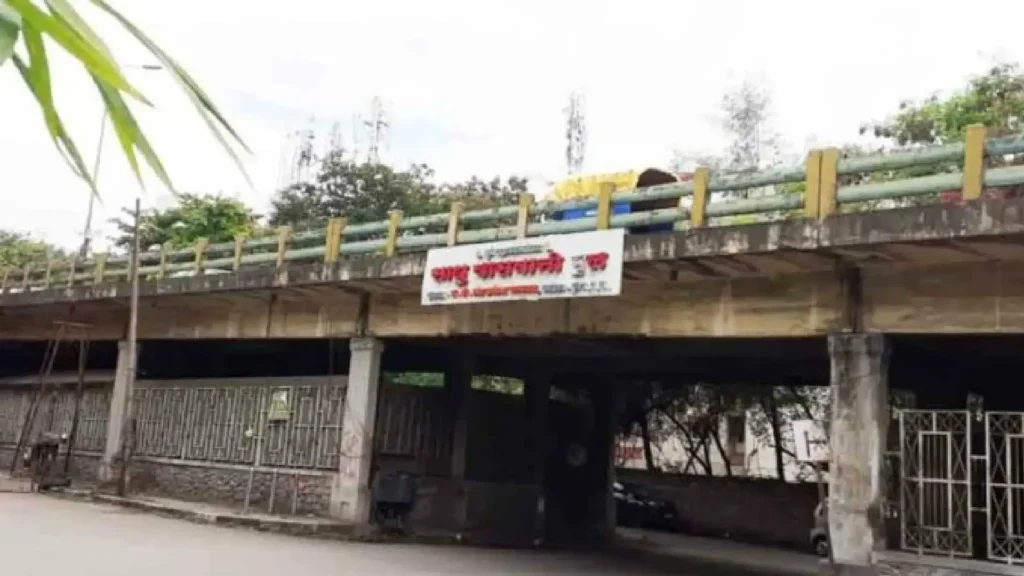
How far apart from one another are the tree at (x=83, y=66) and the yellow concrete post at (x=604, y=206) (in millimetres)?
10428

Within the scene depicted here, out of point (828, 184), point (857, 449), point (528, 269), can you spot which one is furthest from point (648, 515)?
point (828, 184)

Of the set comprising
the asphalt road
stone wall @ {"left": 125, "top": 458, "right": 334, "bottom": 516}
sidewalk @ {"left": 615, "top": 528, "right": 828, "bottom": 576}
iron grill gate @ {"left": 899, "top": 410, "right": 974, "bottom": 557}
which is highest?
iron grill gate @ {"left": 899, "top": 410, "right": 974, "bottom": 557}

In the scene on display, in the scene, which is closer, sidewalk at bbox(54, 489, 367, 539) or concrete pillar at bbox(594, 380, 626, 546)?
sidewalk at bbox(54, 489, 367, 539)

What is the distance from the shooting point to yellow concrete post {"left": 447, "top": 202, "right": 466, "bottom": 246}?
13648mm

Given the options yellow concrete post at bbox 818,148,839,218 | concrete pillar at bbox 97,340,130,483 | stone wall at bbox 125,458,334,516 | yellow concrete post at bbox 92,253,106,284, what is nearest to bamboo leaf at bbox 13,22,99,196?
yellow concrete post at bbox 818,148,839,218

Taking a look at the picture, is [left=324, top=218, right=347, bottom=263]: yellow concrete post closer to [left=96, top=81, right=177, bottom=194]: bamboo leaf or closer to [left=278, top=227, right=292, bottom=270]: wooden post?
[left=278, top=227, right=292, bottom=270]: wooden post

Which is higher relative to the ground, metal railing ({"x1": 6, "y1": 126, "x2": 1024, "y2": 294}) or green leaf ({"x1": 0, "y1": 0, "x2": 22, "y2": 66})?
metal railing ({"x1": 6, "y1": 126, "x2": 1024, "y2": 294})

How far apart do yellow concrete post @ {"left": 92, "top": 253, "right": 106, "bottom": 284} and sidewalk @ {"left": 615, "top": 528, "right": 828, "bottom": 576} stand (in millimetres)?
11856

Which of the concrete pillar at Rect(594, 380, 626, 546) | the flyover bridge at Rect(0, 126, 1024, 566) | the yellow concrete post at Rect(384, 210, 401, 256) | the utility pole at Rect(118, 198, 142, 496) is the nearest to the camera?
the flyover bridge at Rect(0, 126, 1024, 566)

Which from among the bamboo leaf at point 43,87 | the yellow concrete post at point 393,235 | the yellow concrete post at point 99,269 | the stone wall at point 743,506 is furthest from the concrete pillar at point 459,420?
the bamboo leaf at point 43,87

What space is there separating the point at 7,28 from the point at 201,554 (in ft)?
35.7

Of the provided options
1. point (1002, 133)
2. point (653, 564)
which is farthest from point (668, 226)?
point (653, 564)

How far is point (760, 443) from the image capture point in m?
35.2

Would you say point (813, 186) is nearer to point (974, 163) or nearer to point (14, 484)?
point (974, 163)
